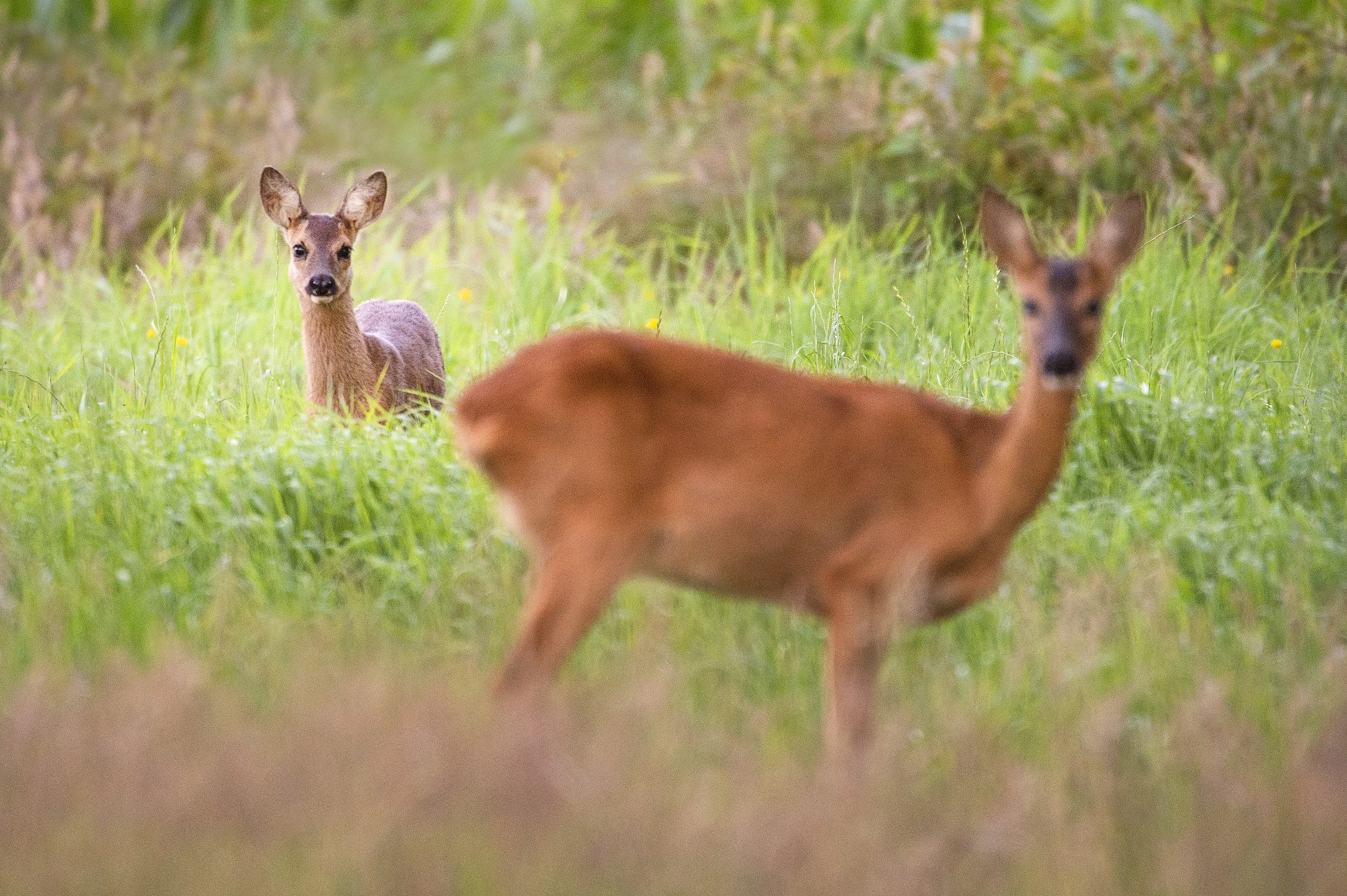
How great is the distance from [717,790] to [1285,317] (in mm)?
4571

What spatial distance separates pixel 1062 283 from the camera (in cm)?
352

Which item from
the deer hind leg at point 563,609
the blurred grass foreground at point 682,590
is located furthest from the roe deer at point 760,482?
the blurred grass foreground at point 682,590

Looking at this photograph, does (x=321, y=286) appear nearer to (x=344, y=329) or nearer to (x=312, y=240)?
(x=344, y=329)

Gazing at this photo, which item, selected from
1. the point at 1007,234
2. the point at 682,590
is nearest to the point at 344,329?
the point at 682,590

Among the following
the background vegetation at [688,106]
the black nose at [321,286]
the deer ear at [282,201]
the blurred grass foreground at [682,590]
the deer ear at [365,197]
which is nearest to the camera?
the blurred grass foreground at [682,590]

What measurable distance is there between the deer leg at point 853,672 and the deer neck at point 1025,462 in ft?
1.05

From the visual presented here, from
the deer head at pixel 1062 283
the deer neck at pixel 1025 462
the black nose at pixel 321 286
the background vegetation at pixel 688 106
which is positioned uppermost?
the deer head at pixel 1062 283

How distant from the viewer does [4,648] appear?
12.2 ft

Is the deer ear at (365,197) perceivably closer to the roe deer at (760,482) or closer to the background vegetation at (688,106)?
the background vegetation at (688,106)

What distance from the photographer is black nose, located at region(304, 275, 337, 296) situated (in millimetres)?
6152

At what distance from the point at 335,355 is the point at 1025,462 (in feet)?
11.1

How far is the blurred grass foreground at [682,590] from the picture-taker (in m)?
2.79

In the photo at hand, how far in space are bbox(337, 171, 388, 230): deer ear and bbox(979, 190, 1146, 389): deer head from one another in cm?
348

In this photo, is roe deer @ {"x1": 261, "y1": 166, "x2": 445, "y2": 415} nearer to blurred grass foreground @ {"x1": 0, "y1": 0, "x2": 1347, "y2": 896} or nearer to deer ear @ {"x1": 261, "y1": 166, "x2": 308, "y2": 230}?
deer ear @ {"x1": 261, "y1": 166, "x2": 308, "y2": 230}
